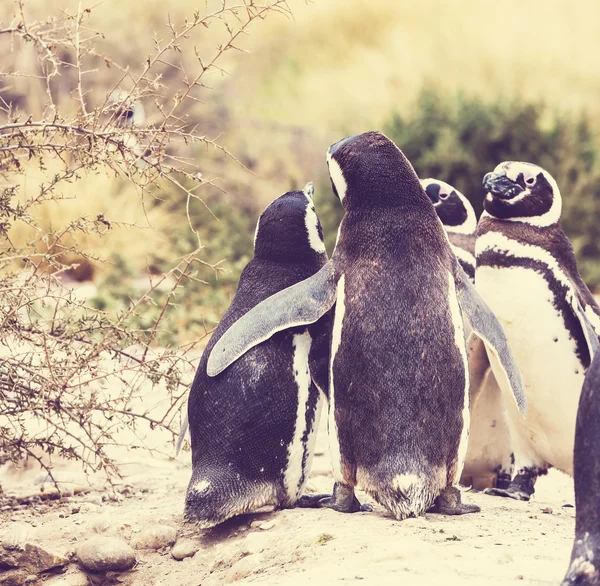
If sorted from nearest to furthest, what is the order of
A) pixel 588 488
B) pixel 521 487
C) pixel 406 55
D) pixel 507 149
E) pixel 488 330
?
pixel 588 488 → pixel 488 330 → pixel 521 487 → pixel 507 149 → pixel 406 55

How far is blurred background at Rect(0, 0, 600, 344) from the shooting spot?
9219 mm

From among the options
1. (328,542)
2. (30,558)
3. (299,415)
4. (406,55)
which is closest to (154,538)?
(30,558)

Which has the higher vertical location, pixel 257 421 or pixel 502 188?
pixel 502 188

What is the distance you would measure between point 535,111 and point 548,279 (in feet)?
20.4

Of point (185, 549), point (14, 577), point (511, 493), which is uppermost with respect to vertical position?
point (511, 493)

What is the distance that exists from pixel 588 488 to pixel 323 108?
13.7 m

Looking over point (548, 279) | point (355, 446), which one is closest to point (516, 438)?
point (548, 279)

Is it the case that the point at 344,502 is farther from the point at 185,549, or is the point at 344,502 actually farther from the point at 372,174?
the point at 372,174

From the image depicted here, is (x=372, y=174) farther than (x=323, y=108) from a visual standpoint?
No

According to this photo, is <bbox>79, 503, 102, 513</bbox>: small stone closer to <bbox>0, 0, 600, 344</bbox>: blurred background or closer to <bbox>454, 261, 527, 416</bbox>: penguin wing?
<bbox>0, 0, 600, 344</bbox>: blurred background

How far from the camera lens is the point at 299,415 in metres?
3.51

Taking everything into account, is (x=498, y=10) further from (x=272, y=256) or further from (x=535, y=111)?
(x=272, y=256)

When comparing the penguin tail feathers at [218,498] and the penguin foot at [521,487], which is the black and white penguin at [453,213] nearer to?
the penguin foot at [521,487]

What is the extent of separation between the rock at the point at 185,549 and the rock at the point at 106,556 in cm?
14
